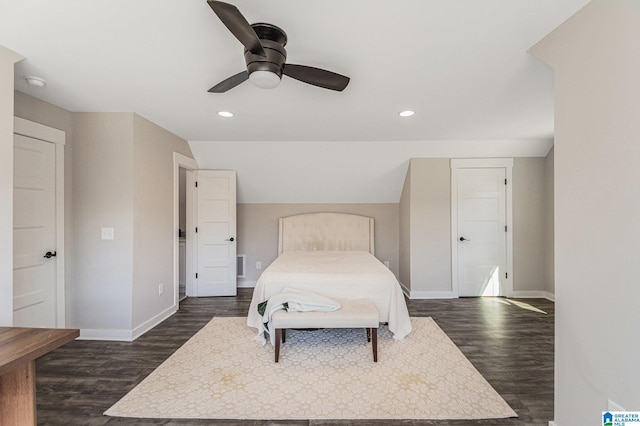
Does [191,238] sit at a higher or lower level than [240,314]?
higher

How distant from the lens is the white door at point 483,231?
15.0ft

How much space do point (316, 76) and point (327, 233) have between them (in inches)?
143

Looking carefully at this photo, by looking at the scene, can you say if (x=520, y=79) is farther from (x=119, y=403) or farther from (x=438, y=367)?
(x=119, y=403)

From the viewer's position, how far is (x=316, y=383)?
2234mm

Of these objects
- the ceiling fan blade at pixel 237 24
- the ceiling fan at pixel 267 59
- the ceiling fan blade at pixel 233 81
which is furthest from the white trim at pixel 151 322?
the ceiling fan blade at pixel 237 24

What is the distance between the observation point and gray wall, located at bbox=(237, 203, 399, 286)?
531 cm

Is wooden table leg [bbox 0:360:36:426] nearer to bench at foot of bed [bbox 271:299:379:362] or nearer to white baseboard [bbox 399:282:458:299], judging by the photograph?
bench at foot of bed [bbox 271:299:379:362]

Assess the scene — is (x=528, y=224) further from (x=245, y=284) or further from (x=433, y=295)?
(x=245, y=284)

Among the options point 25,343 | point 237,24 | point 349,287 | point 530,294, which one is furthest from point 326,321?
point 530,294

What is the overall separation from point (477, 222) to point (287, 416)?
406cm

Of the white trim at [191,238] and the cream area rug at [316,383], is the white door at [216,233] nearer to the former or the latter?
the white trim at [191,238]

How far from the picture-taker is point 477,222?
15.1 feet

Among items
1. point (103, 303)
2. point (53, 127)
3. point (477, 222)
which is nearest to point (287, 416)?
point (103, 303)

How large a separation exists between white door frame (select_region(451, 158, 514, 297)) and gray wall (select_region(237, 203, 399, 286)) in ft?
3.41
